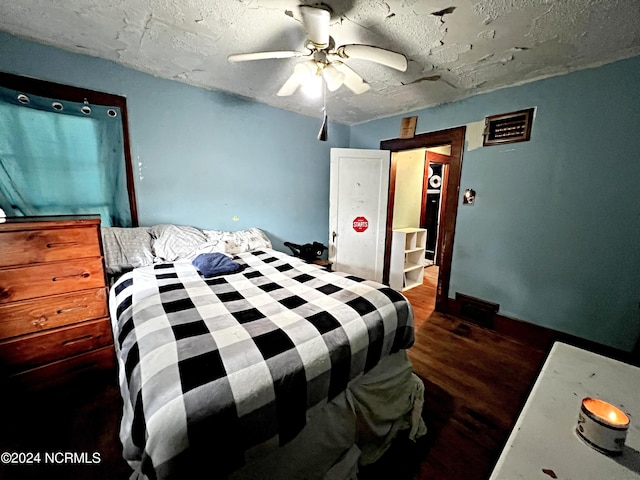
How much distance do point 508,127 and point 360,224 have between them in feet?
6.00

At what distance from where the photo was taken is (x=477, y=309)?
2.65 meters

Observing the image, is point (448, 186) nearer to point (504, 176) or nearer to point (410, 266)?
point (504, 176)

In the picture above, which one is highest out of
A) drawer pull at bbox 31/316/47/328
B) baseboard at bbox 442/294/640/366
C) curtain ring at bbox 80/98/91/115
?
curtain ring at bbox 80/98/91/115

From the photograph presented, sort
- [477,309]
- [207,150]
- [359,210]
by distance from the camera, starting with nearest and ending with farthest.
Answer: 1. [207,150]
2. [477,309]
3. [359,210]

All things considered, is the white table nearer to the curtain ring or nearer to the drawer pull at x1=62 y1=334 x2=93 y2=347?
the drawer pull at x1=62 y1=334 x2=93 y2=347

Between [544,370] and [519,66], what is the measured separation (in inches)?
90.0

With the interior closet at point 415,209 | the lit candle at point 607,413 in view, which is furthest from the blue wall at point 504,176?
the lit candle at point 607,413

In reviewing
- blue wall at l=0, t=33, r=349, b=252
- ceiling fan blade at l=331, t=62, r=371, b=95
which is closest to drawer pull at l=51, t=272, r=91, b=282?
blue wall at l=0, t=33, r=349, b=252

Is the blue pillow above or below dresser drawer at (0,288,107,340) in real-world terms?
above

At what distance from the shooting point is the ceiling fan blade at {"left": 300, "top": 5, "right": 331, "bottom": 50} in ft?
3.88

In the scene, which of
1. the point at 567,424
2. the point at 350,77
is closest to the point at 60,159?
the point at 350,77

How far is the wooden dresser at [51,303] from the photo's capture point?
53.6 inches
